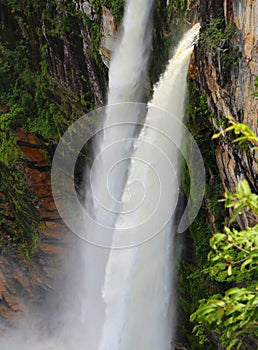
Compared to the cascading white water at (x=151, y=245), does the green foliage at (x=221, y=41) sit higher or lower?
higher

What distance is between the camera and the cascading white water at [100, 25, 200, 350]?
23.1 feet

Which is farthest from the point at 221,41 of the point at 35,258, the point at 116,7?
the point at 35,258

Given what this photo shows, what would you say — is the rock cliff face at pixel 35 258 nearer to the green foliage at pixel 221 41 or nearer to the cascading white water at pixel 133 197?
the cascading white water at pixel 133 197

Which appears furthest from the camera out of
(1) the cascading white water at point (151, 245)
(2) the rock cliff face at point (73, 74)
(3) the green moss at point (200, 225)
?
(1) the cascading white water at point (151, 245)

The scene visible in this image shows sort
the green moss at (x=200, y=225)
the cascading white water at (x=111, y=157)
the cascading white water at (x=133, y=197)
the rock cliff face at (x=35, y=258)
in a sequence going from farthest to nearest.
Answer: the rock cliff face at (x=35, y=258), the cascading white water at (x=111, y=157), the cascading white water at (x=133, y=197), the green moss at (x=200, y=225)

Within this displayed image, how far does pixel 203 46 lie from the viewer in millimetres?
5852

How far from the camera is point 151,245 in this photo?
7.71 metres

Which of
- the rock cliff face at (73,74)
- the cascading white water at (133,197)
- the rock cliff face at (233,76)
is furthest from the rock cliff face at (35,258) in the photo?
the rock cliff face at (233,76)

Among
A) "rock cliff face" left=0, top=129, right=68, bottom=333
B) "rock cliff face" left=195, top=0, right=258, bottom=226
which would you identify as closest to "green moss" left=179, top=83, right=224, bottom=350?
"rock cliff face" left=195, top=0, right=258, bottom=226

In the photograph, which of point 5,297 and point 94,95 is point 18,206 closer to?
point 5,297

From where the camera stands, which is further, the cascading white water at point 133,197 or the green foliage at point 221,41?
the cascading white water at point 133,197

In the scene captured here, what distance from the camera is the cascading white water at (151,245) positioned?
7.03 meters

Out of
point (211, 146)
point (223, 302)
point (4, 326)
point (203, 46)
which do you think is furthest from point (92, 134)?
point (223, 302)

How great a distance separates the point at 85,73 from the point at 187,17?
3.06 meters
